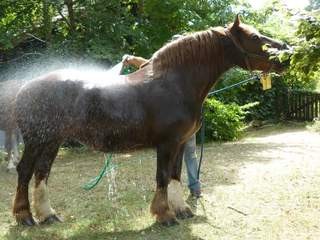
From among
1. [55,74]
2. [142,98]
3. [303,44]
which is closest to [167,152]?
[142,98]

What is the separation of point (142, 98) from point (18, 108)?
4.41 feet

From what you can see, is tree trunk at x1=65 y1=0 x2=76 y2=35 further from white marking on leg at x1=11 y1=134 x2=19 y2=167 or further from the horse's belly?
the horse's belly

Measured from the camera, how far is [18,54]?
45.5 feet

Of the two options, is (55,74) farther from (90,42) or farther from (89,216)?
(90,42)

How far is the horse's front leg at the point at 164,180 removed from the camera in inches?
196

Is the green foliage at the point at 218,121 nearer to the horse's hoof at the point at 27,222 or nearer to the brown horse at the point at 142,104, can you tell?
the brown horse at the point at 142,104

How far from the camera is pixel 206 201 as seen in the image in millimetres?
6133

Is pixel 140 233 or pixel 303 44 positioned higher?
pixel 303 44

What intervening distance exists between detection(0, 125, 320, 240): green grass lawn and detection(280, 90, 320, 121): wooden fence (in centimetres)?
894

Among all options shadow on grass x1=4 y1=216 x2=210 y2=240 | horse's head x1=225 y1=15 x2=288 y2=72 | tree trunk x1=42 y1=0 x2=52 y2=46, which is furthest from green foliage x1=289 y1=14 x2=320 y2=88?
tree trunk x1=42 y1=0 x2=52 y2=46

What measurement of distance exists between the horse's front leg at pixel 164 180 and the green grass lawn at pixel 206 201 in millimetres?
128

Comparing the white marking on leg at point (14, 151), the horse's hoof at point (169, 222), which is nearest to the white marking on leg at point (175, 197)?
the horse's hoof at point (169, 222)

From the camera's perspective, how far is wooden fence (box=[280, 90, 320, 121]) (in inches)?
736

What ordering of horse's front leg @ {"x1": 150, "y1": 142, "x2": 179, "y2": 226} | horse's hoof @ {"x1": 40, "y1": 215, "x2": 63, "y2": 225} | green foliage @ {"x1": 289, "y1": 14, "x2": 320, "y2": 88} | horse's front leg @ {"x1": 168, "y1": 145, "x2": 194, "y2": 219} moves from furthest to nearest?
horse's front leg @ {"x1": 168, "y1": 145, "x2": 194, "y2": 219} → horse's hoof @ {"x1": 40, "y1": 215, "x2": 63, "y2": 225} → horse's front leg @ {"x1": 150, "y1": 142, "x2": 179, "y2": 226} → green foliage @ {"x1": 289, "y1": 14, "x2": 320, "y2": 88}
